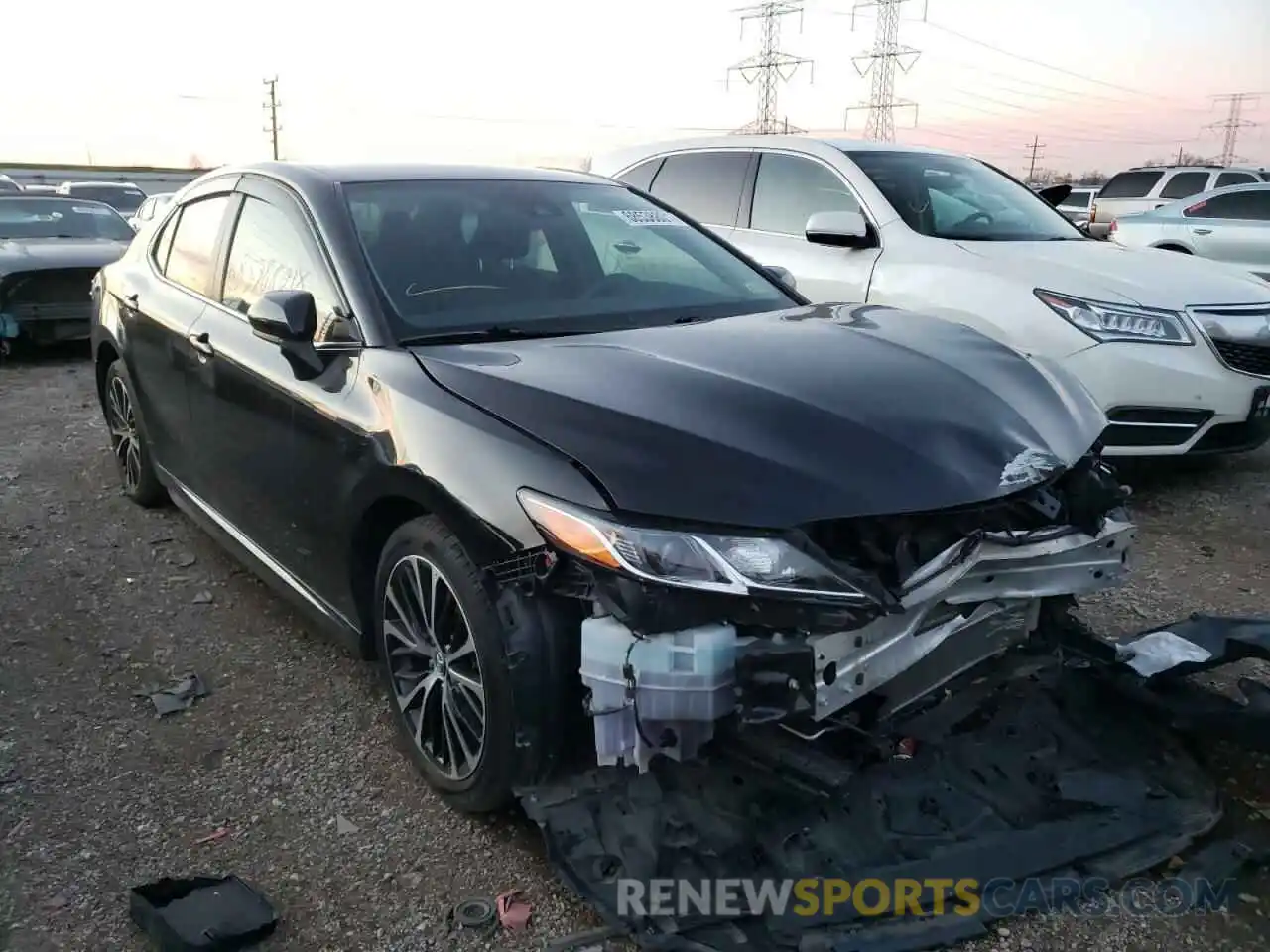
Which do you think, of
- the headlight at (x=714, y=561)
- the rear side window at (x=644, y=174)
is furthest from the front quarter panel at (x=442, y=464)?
the rear side window at (x=644, y=174)

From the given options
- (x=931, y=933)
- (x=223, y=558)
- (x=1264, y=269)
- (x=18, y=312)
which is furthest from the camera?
(x=1264, y=269)

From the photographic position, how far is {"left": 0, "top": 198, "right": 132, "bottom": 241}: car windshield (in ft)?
34.1

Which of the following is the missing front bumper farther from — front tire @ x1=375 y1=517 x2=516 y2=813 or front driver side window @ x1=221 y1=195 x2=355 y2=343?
front driver side window @ x1=221 y1=195 x2=355 y2=343

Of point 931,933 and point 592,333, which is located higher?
point 592,333

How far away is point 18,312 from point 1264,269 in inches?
528

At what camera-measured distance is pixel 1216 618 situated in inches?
121

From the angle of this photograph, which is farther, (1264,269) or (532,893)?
(1264,269)

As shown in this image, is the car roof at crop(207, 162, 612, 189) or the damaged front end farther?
the car roof at crop(207, 162, 612, 189)

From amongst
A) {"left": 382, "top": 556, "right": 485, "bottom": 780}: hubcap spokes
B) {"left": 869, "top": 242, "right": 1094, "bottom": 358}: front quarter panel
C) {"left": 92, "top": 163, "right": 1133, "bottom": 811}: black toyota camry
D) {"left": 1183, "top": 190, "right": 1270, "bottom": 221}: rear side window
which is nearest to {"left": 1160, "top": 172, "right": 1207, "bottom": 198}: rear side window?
{"left": 1183, "top": 190, "right": 1270, "bottom": 221}: rear side window

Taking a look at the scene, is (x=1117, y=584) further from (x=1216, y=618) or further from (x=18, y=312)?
(x=18, y=312)

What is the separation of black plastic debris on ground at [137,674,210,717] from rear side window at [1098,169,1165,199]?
18055mm

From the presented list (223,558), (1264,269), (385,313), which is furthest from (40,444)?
(1264,269)

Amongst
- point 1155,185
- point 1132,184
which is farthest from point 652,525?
point 1132,184

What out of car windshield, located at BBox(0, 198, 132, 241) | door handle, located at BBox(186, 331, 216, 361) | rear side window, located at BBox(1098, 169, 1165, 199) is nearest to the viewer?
door handle, located at BBox(186, 331, 216, 361)
